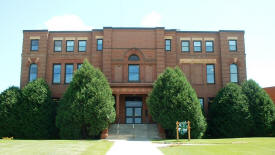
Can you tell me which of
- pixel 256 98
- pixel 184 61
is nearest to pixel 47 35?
pixel 184 61

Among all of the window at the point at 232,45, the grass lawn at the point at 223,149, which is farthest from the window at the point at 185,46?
the grass lawn at the point at 223,149

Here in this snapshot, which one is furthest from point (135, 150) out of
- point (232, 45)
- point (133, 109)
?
point (232, 45)

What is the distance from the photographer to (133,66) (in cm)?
3588

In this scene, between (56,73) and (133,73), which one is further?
(56,73)

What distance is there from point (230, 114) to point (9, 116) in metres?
22.2

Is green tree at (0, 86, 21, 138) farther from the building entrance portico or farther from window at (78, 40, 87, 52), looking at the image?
the building entrance portico

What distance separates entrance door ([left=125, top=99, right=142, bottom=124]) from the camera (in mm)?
35281

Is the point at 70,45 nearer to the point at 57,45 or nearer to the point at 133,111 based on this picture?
the point at 57,45

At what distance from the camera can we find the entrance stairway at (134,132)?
2874cm

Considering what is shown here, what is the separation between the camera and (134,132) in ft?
98.8

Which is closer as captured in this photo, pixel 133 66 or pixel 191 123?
A: pixel 191 123

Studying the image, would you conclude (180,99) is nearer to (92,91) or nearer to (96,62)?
(92,91)

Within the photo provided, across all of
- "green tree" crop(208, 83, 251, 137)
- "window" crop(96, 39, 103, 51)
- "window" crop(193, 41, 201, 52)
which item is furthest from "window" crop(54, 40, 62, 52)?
"green tree" crop(208, 83, 251, 137)

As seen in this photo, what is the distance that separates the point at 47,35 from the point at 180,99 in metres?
18.6
